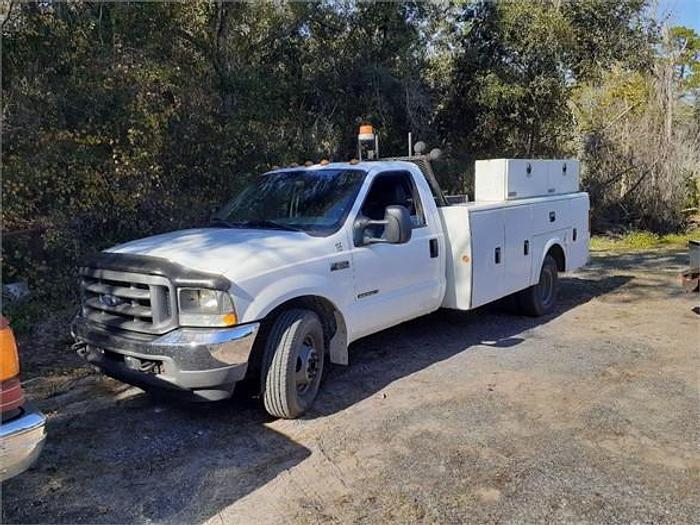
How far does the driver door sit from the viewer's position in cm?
503

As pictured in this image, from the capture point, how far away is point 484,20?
502 inches

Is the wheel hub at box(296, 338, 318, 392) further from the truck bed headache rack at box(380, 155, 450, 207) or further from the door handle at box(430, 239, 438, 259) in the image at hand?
the truck bed headache rack at box(380, 155, 450, 207)

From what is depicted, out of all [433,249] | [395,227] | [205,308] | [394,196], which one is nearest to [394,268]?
[395,227]

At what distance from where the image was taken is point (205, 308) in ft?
13.0

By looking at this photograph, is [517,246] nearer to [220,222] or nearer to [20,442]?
[220,222]

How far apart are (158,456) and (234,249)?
4.79ft

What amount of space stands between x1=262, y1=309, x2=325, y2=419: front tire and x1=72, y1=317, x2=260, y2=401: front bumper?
23 centimetres

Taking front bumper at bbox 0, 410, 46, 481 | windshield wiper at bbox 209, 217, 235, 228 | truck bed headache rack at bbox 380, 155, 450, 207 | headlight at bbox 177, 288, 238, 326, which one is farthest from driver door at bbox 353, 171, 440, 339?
front bumper at bbox 0, 410, 46, 481

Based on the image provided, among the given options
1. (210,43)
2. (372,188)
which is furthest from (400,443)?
(210,43)

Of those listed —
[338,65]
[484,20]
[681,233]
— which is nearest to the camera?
[338,65]

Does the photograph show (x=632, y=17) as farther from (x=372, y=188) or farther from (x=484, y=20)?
(x=372, y=188)

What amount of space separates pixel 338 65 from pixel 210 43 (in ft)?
9.62

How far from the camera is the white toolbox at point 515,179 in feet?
22.9

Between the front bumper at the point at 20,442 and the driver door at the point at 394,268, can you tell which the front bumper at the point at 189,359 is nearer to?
the front bumper at the point at 20,442
